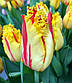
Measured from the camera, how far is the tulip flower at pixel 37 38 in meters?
0.33

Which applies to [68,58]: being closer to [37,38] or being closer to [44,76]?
[44,76]

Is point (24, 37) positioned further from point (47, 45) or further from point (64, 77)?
point (64, 77)

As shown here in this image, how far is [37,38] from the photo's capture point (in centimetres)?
33

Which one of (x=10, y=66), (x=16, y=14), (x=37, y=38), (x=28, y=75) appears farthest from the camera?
(x=16, y=14)

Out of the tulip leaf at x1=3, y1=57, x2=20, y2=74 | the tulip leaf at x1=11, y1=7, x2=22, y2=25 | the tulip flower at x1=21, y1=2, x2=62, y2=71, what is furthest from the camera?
the tulip leaf at x1=11, y1=7, x2=22, y2=25

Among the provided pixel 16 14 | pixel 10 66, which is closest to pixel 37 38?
pixel 10 66

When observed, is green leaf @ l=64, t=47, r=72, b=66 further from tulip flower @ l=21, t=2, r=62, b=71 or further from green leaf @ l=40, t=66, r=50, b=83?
tulip flower @ l=21, t=2, r=62, b=71

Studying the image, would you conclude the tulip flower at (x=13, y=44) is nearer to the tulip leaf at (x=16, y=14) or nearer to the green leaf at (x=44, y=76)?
the green leaf at (x=44, y=76)

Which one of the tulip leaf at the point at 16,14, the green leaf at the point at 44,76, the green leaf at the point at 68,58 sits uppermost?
the tulip leaf at the point at 16,14

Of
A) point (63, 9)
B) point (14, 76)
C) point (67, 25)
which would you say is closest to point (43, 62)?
→ point (14, 76)

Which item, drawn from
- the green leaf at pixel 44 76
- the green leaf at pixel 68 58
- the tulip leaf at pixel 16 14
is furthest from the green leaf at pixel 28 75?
the tulip leaf at pixel 16 14

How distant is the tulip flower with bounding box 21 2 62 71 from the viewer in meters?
0.33

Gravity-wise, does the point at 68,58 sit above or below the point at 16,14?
below

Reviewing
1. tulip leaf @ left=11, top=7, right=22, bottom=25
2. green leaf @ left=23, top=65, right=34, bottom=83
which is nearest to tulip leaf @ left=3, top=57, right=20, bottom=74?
green leaf @ left=23, top=65, right=34, bottom=83
